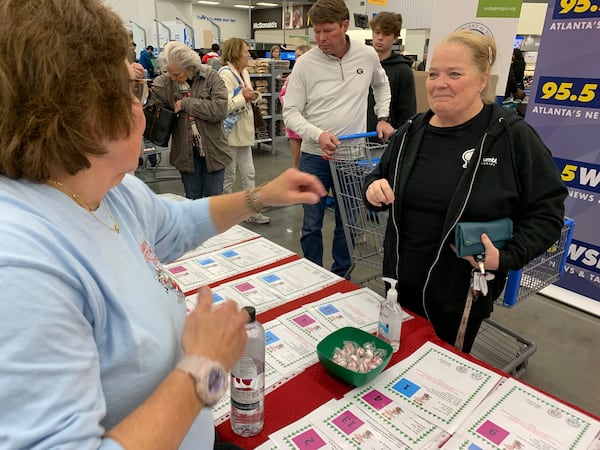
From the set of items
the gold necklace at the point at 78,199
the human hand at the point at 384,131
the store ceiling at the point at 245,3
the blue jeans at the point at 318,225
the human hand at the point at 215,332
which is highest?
the store ceiling at the point at 245,3

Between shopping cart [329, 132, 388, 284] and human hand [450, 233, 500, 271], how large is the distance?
2.93 feet

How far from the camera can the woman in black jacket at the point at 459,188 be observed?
5.17 feet

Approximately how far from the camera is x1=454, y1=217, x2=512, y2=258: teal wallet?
1478 millimetres

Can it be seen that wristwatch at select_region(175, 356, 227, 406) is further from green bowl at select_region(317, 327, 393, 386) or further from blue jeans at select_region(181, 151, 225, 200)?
blue jeans at select_region(181, 151, 225, 200)

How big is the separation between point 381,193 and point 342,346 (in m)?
0.64

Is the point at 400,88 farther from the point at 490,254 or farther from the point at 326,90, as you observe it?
the point at 490,254

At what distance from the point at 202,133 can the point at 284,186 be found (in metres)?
2.58

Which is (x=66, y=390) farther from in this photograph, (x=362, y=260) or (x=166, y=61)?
(x=166, y=61)

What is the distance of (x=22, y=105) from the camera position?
0.61 metres

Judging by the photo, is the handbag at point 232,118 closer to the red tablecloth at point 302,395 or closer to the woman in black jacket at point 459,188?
the woman in black jacket at point 459,188

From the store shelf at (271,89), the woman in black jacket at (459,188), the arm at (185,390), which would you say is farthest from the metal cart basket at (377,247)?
the store shelf at (271,89)

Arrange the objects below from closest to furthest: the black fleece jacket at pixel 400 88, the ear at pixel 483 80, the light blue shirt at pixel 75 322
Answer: the light blue shirt at pixel 75 322 → the ear at pixel 483 80 → the black fleece jacket at pixel 400 88

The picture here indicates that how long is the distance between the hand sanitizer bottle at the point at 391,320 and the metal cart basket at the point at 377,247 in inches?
36.8

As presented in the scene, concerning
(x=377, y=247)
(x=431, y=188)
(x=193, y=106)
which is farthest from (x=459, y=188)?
(x=193, y=106)
